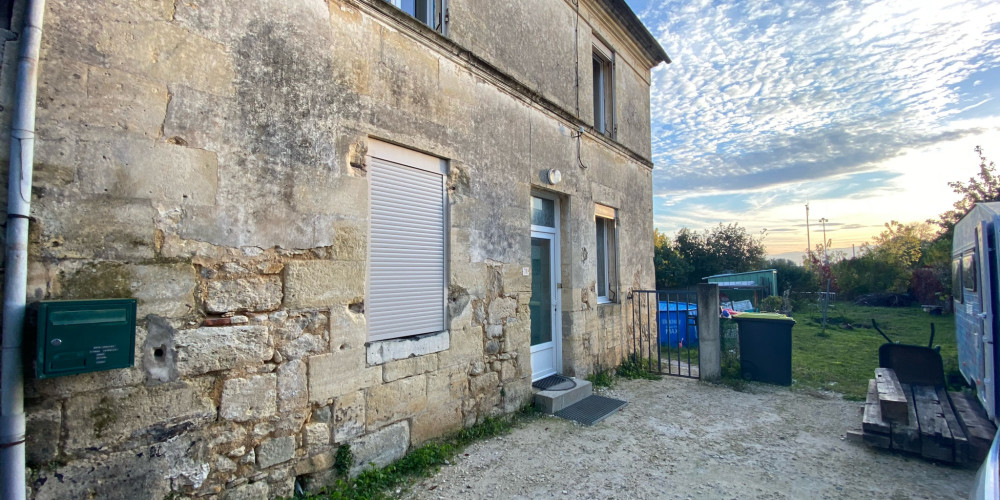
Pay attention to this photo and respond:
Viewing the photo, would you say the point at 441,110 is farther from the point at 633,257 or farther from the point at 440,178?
the point at 633,257

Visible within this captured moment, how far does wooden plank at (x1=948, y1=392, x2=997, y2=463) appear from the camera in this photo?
3674 millimetres

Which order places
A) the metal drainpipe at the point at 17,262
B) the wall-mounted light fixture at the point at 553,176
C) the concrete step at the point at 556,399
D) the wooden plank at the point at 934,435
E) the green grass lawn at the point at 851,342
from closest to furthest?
the metal drainpipe at the point at 17,262, the wooden plank at the point at 934,435, the concrete step at the point at 556,399, the wall-mounted light fixture at the point at 553,176, the green grass lawn at the point at 851,342

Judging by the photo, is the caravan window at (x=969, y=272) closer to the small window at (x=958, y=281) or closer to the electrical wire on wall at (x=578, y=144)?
the small window at (x=958, y=281)

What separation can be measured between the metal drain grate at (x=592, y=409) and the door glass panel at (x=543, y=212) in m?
2.42

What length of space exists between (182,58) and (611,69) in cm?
689

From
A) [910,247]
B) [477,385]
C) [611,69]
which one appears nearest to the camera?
[477,385]

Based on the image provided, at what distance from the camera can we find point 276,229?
3012 mm

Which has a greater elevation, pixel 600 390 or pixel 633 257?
pixel 633 257

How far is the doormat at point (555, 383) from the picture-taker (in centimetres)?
553

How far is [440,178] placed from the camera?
14.1 feet

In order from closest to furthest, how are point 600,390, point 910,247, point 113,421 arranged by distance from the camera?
point 113,421, point 600,390, point 910,247

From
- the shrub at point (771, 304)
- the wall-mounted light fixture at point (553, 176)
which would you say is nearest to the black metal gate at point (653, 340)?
the wall-mounted light fixture at point (553, 176)

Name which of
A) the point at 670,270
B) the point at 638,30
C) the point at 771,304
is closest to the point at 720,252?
the point at 670,270

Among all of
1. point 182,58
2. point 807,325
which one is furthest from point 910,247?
point 182,58
